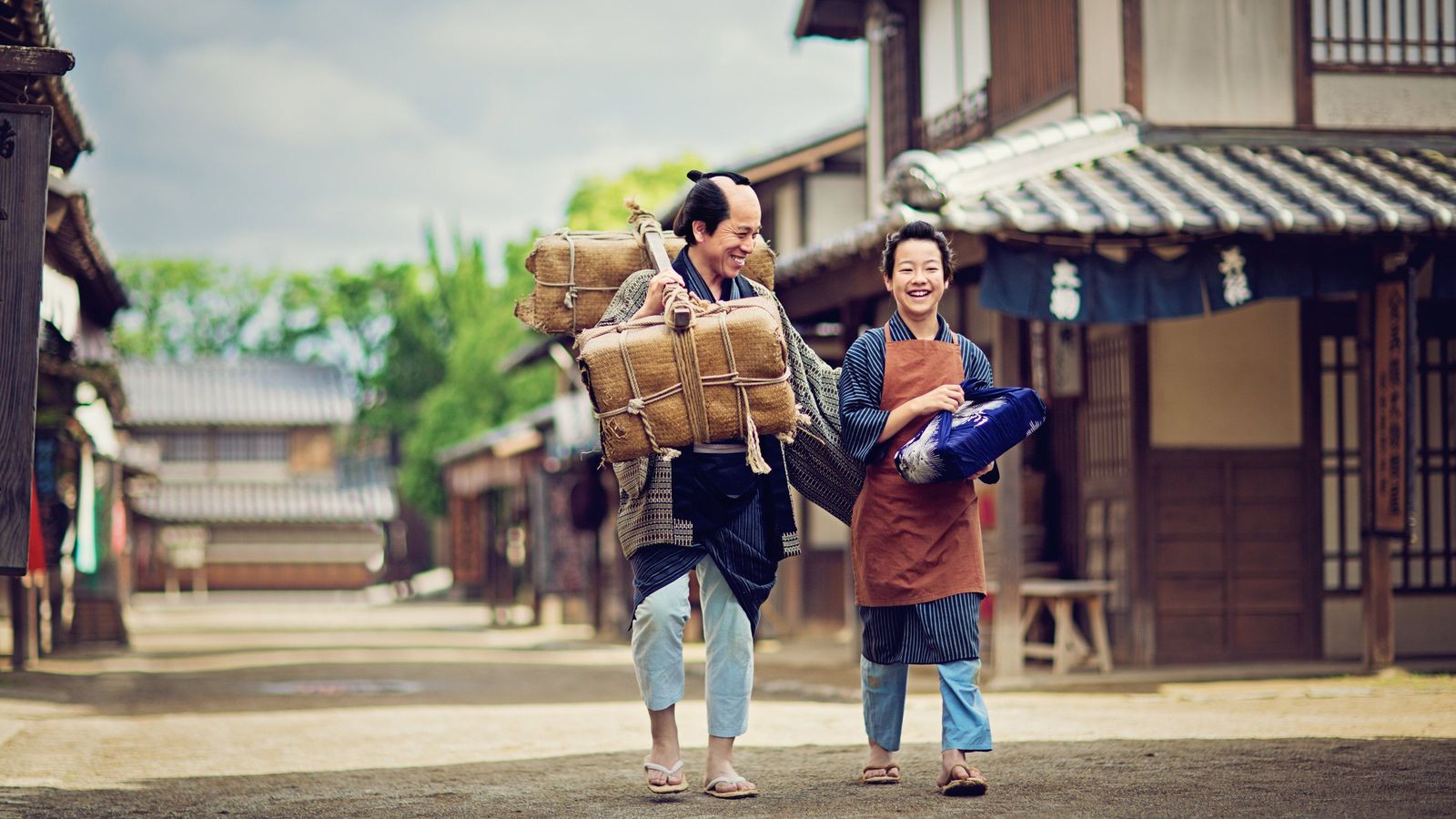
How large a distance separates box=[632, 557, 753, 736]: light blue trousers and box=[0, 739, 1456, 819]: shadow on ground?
0.30 m

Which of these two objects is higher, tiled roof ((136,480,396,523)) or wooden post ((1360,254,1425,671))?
wooden post ((1360,254,1425,671))

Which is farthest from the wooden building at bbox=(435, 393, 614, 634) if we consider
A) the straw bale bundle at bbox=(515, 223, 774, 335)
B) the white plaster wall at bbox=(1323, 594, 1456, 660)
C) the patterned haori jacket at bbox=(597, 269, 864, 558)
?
the patterned haori jacket at bbox=(597, 269, 864, 558)

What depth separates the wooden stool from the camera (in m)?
10.5

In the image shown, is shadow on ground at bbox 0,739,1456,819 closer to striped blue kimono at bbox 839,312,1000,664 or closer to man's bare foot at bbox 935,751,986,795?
man's bare foot at bbox 935,751,986,795

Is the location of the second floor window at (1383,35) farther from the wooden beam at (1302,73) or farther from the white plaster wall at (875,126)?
the white plaster wall at (875,126)

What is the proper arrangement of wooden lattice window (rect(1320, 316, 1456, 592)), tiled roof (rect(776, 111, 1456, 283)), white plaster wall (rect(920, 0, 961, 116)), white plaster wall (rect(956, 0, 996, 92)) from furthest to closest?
1. white plaster wall (rect(920, 0, 961, 116))
2. white plaster wall (rect(956, 0, 996, 92))
3. wooden lattice window (rect(1320, 316, 1456, 592))
4. tiled roof (rect(776, 111, 1456, 283))

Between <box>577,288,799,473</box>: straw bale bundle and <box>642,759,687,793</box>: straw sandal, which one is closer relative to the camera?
<box>577,288,799,473</box>: straw bale bundle

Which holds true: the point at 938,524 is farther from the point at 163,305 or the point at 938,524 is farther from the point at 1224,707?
→ the point at 163,305

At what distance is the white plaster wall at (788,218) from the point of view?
60.2 feet

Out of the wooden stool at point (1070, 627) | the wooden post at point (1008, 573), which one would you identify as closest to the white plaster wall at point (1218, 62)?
the wooden post at point (1008, 573)

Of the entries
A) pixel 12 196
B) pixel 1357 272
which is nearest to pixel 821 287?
pixel 1357 272

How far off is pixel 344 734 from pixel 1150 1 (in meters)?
7.19

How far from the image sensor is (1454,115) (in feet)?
36.4

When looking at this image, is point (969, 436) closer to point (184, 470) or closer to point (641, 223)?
point (641, 223)
